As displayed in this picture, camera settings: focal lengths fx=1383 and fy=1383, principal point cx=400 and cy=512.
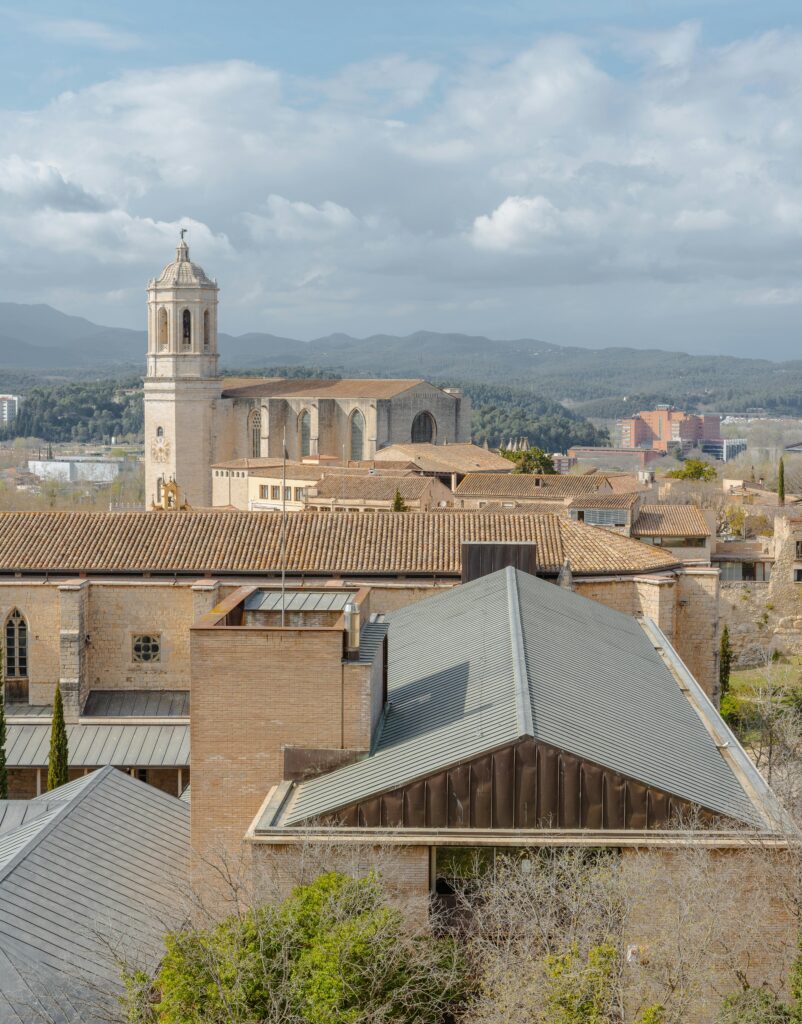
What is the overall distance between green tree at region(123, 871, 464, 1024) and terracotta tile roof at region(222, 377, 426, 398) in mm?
85285

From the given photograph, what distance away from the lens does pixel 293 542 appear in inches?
1169

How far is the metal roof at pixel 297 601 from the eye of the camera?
1888cm

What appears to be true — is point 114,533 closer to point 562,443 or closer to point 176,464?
point 176,464

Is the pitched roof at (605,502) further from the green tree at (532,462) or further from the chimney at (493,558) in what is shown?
the green tree at (532,462)

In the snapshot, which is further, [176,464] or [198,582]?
[176,464]

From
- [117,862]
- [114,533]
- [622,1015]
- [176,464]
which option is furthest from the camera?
[176,464]

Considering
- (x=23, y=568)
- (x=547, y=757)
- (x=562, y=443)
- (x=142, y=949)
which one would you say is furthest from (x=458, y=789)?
(x=562, y=443)

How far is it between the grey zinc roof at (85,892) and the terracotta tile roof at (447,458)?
197 feet

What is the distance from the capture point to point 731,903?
13242mm

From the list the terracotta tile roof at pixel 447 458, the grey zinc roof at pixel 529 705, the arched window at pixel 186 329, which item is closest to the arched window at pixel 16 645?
the grey zinc roof at pixel 529 705

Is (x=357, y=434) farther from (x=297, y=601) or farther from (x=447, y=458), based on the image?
(x=297, y=601)

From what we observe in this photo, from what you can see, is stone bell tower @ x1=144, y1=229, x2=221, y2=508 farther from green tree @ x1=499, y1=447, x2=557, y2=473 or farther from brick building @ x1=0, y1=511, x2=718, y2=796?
brick building @ x1=0, y1=511, x2=718, y2=796

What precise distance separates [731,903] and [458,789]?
294cm

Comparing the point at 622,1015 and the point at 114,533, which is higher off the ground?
the point at 114,533
